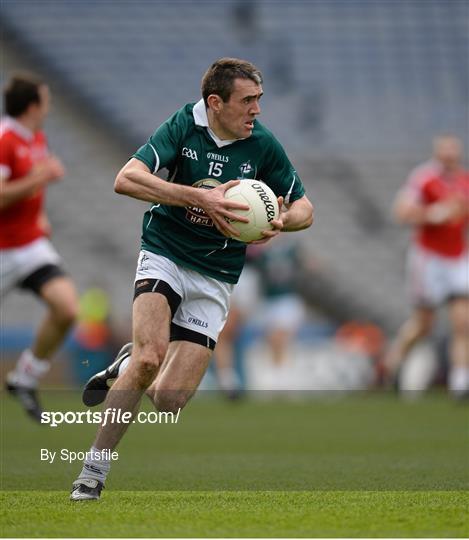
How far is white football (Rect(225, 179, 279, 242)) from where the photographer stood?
5.19 metres

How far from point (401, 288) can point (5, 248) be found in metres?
11.9

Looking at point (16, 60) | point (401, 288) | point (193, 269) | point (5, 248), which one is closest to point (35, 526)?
point (193, 269)

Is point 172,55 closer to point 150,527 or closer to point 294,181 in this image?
point 294,181

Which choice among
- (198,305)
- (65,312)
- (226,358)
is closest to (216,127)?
(198,305)

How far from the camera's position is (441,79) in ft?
73.8

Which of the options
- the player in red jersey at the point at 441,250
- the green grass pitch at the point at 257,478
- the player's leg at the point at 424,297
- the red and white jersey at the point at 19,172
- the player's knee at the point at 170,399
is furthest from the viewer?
the player's leg at the point at 424,297

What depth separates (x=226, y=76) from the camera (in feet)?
17.7

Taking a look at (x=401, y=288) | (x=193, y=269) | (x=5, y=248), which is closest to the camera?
(x=193, y=269)

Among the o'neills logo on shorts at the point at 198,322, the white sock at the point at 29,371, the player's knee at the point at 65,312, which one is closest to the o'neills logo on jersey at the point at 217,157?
the o'neills logo on shorts at the point at 198,322

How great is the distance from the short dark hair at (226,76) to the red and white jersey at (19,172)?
3.36 metres

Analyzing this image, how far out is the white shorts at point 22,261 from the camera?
8852mm

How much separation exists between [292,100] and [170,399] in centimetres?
1649

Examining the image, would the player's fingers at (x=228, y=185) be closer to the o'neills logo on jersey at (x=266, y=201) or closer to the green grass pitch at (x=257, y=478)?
the o'neills logo on jersey at (x=266, y=201)

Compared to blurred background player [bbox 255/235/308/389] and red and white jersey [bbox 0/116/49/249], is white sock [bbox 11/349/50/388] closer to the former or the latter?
red and white jersey [bbox 0/116/49/249]
